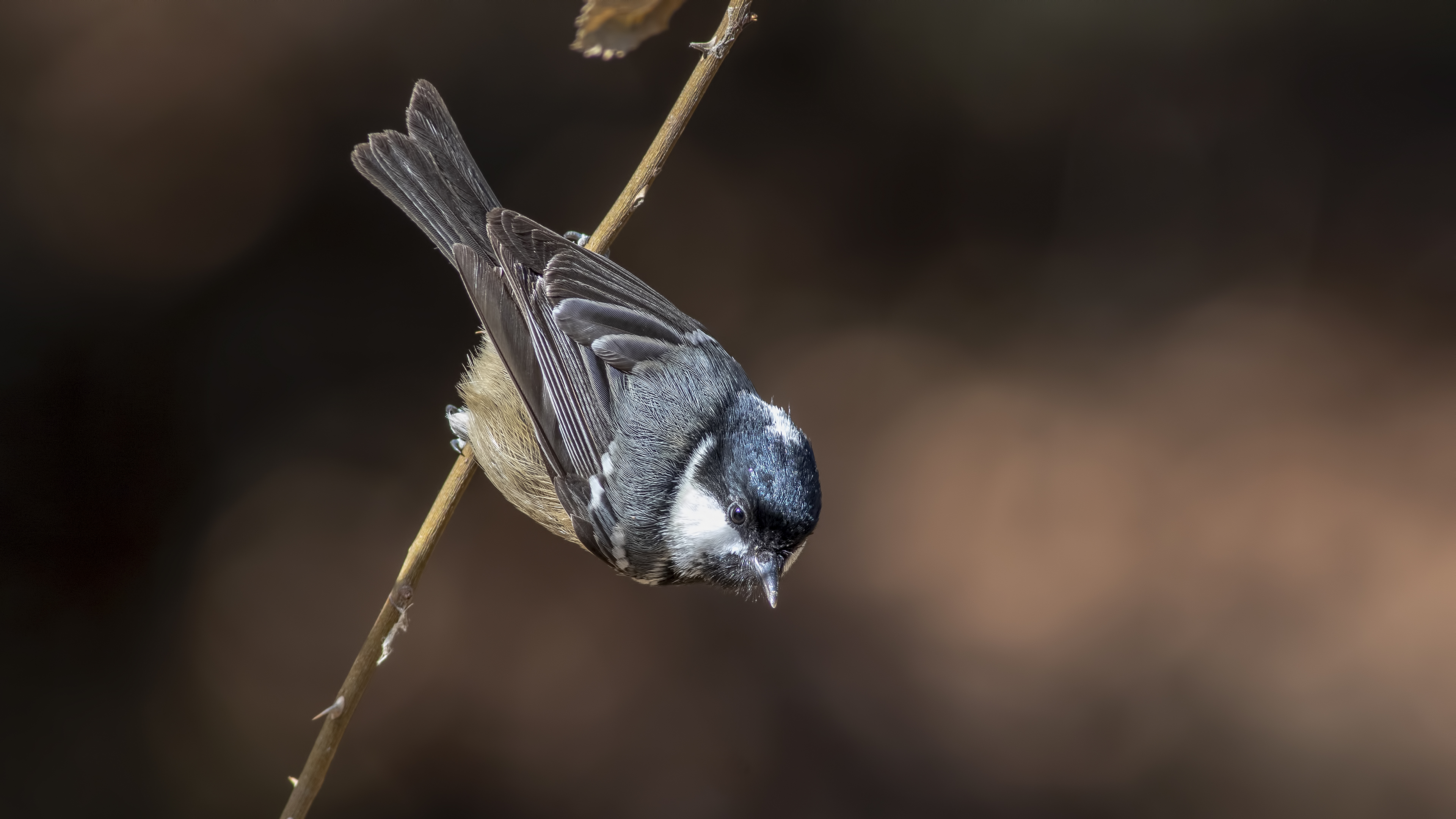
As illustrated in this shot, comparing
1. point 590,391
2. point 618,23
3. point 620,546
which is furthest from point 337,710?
point 618,23

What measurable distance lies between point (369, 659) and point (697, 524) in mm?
494

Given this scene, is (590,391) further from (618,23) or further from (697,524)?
(618,23)

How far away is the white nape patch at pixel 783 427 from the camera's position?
138cm

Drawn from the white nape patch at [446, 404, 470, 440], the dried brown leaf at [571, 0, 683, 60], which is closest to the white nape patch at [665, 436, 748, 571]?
the white nape patch at [446, 404, 470, 440]

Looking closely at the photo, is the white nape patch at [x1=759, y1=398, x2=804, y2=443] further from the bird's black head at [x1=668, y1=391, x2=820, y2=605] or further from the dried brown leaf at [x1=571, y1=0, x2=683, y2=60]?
the dried brown leaf at [x1=571, y1=0, x2=683, y2=60]

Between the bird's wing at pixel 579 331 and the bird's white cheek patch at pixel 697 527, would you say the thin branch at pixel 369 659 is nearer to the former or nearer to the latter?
the bird's wing at pixel 579 331

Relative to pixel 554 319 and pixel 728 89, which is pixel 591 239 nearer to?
pixel 554 319

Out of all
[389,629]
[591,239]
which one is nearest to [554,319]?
[591,239]

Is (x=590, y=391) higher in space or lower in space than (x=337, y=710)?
higher

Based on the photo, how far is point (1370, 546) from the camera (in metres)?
2.30

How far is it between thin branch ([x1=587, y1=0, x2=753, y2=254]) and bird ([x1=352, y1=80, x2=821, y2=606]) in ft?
0.45

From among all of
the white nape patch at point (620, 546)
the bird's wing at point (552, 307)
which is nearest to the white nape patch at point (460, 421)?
the bird's wing at point (552, 307)

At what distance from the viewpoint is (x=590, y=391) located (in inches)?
61.3

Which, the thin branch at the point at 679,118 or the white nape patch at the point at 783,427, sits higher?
the thin branch at the point at 679,118
